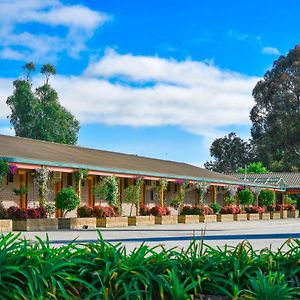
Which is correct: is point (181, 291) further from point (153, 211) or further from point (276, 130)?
point (276, 130)

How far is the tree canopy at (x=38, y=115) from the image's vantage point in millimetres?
71625

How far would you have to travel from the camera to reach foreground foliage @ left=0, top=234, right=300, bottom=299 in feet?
18.7

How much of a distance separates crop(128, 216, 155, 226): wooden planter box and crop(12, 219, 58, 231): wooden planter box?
6.82 meters

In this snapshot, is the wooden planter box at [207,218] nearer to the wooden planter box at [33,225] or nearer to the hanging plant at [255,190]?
the hanging plant at [255,190]

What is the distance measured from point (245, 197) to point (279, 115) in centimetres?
3963

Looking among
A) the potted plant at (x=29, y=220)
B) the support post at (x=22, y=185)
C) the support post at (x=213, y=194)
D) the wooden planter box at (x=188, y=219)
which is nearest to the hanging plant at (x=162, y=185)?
the wooden planter box at (x=188, y=219)

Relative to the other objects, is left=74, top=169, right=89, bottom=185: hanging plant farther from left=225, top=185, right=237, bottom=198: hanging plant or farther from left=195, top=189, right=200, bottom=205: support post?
left=225, top=185, right=237, bottom=198: hanging plant

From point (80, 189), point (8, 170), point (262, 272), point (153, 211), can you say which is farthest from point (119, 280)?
point (153, 211)

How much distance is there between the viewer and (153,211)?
38.7 meters

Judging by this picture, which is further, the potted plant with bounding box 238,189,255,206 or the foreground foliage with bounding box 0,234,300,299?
the potted plant with bounding box 238,189,255,206

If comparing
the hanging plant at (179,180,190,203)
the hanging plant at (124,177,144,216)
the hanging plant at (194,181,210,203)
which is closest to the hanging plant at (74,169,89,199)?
the hanging plant at (124,177,144,216)

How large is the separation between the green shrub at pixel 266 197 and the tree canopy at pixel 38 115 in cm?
2210

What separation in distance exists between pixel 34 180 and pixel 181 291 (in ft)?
87.9

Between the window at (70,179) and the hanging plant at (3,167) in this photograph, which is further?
the window at (70,179)
